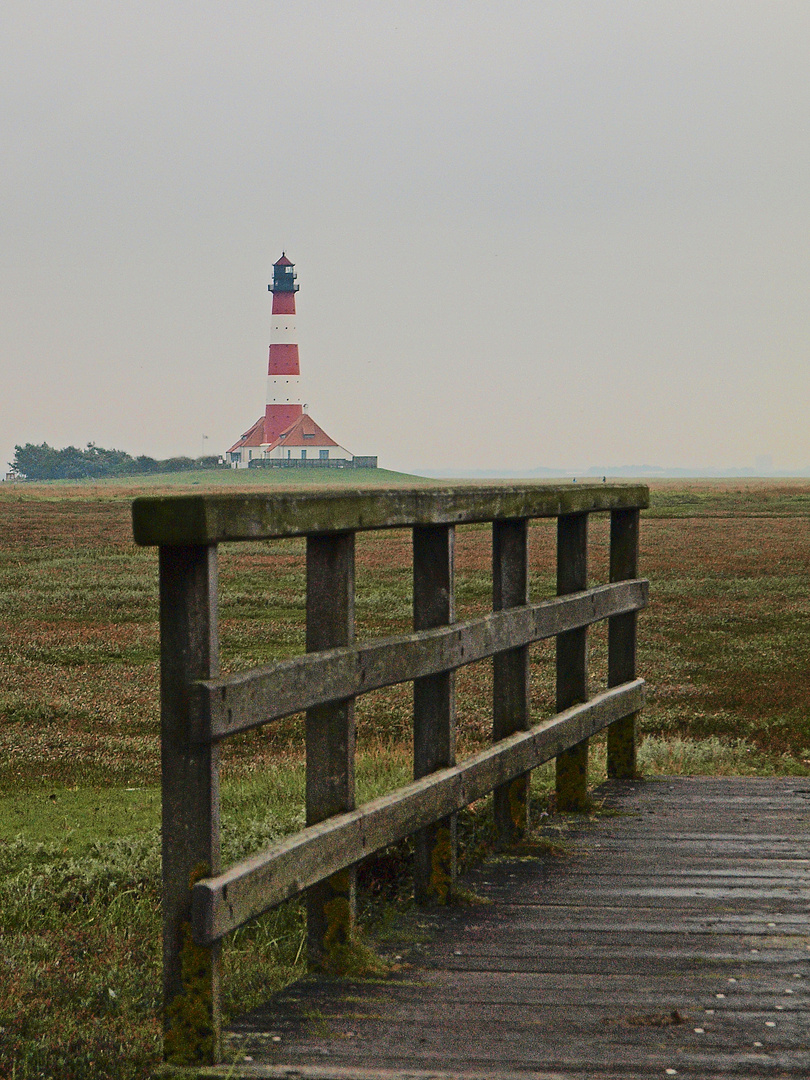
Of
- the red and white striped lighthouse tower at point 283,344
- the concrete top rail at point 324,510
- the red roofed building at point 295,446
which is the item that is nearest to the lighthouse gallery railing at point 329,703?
the concrete top rail at point 324,510

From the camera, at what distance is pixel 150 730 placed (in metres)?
13.9

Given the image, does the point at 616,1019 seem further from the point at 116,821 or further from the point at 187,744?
the point at 116,821

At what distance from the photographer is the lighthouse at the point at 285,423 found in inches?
5989

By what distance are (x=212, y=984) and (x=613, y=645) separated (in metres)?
4.72

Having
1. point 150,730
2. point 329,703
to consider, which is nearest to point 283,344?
point 150,730

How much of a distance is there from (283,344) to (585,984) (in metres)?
150

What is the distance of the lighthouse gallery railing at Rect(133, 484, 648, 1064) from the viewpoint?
3539 millimetres

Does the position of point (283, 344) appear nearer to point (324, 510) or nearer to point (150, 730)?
point (150, 730)

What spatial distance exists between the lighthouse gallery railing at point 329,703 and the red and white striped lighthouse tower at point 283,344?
485 feet

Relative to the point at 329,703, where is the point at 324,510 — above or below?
above

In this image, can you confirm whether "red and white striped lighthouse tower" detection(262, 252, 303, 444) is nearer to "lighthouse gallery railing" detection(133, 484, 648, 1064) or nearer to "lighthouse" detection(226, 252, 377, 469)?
"lighthouse" detection(226, 252, 377, 469)

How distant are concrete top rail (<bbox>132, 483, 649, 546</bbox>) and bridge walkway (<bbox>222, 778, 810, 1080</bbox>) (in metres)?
1.58

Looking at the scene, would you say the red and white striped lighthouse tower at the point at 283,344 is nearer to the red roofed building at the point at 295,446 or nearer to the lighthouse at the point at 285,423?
the lighthouse at the point at 285,423

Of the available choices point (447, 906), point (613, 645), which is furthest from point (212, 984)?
point (613, 645)
